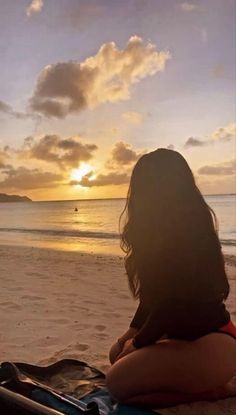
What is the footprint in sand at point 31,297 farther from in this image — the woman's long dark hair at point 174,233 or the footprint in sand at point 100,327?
the woman's long dark hair at point 174,233

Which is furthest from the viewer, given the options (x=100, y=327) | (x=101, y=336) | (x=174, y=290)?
(x=100, y=327)

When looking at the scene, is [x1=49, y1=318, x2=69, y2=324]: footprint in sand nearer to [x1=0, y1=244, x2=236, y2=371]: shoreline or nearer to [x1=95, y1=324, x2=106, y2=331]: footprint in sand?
[x1=0, y1=244, x2=236, y2=371]: shoreline

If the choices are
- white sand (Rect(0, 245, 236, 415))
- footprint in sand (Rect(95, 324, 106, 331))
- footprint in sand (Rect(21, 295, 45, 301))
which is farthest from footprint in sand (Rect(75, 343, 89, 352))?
footprint in sand (Rect(21, 295, 45, 301))

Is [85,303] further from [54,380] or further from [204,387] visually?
[204,387]

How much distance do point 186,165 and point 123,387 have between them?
174 cm

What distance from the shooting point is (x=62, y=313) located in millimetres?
6441

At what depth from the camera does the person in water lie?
3.08m

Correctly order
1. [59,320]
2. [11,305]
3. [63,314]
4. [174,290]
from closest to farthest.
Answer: [174,290], [59,320], [63,314], [11,305]

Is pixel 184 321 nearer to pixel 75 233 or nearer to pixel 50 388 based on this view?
pixel 50 388

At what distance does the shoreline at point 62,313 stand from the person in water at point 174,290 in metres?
1.21

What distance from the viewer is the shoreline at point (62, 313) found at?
4.86m

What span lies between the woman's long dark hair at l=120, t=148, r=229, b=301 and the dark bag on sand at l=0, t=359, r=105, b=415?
1012 mm

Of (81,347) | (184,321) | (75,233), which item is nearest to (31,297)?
(81,347)

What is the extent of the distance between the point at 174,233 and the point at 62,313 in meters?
3.79
